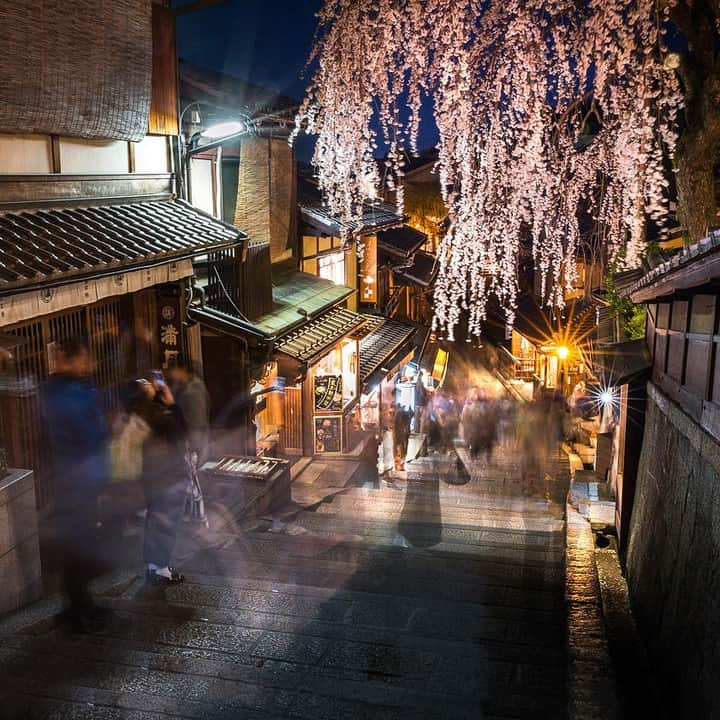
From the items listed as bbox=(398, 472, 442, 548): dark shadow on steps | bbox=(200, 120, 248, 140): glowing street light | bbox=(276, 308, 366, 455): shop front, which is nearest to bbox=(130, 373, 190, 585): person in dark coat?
bbox=(398, 472, 442, 548): dark shadow on steps

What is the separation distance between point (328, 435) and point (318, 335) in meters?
3.92

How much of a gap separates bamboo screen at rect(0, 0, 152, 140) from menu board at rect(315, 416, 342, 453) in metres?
10.2

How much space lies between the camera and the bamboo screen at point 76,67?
7.72m

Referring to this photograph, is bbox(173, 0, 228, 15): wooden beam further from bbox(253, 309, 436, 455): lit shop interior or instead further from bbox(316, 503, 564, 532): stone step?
bbox(316, 503, 564, 532): stone step

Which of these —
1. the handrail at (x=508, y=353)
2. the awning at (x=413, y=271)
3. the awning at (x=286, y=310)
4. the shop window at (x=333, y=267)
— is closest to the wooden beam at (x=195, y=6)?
the awning at (x=286, y=310)

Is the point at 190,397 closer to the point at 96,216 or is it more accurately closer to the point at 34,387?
the point at 34,387

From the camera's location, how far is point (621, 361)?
1098cm

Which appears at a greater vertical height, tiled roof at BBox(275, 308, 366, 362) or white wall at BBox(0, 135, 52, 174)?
white wall at BBox(0, 135, 52, 174)

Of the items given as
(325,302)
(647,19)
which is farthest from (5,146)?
(325,302)

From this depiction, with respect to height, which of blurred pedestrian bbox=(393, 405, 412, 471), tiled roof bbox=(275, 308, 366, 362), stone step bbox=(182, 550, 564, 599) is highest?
tiled roof bbox=(275, 308, 366, 362)

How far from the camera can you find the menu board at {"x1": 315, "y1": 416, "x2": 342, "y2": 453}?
1892cm

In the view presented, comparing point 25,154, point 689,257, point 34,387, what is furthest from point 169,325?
point 689,257

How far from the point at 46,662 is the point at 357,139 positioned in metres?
8.14

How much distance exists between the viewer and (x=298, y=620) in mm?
6633
